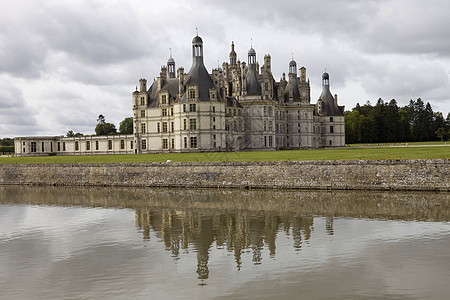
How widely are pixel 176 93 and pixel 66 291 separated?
50.2 metres

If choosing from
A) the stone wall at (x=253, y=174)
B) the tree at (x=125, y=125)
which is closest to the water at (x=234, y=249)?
the stone wall at (x=253, y=174)

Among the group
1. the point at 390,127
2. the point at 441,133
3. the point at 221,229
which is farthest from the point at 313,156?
the point at 441,133

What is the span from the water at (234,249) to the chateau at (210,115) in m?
29.9

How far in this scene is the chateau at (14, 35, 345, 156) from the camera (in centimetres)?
5725

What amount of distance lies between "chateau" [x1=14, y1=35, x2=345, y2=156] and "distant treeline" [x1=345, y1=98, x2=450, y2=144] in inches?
1000

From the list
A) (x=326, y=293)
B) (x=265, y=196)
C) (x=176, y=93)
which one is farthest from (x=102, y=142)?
(x=326, y=293)

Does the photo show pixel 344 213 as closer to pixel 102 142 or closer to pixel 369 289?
pixel 369 289

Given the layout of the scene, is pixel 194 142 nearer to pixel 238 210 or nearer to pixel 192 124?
pixel 192 124

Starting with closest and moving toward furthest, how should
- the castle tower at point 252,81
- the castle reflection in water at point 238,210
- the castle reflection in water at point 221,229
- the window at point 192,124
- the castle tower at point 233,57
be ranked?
the castle reflection in water at point 221,229, the castle reflection in water at point 238,210, the window at point 192,124, the castle tower at point 252,81, the castle tower at point 233,57

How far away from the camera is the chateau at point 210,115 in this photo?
57250 mm

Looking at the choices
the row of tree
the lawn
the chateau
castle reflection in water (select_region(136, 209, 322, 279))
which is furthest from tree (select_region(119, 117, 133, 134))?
castle reflection in water (select_region(136, 209, 322, 279))

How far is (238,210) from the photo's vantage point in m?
24.1

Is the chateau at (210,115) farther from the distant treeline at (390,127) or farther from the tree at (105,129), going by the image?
the tree at (105,129)

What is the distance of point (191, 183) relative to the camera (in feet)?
115
